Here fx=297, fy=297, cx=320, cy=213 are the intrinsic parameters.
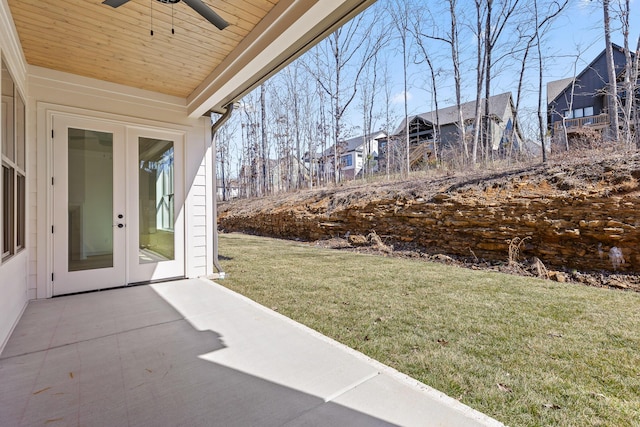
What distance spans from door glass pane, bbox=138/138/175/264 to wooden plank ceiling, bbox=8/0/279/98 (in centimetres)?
95

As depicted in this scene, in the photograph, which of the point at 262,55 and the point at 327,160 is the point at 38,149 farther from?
the point at 327,160

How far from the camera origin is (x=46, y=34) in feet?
9.46

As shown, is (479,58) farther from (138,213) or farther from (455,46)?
(138,213)

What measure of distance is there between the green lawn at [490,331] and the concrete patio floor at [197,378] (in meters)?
0.26

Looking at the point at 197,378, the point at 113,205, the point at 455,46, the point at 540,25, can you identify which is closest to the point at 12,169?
the point at 113,205

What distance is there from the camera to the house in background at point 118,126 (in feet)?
8.46

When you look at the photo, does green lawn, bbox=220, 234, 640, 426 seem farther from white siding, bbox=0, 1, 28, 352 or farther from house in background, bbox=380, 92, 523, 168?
house in background, bbox=380, 92, 523, 168

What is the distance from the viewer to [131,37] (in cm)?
295

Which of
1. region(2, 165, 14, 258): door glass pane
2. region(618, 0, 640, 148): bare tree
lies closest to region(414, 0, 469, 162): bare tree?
region(618, 0, 640, 148): bare tree

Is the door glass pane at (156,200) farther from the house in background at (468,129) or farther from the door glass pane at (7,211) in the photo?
the house in background at (468,129)

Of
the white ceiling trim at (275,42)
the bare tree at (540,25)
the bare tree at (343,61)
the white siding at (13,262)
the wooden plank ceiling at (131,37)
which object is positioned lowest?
the white siding at (13,262)

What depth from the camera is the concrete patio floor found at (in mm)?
1585

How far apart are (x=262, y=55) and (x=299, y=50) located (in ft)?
1.21

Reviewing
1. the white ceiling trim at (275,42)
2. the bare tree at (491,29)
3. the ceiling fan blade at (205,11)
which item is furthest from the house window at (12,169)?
the bare tree at (491,29)
